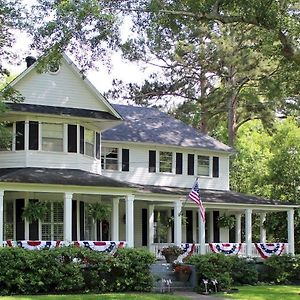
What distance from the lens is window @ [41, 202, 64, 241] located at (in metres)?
28.0

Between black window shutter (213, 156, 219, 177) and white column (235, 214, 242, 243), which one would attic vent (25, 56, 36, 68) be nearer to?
black window shutter (213, 156, 219, 177)

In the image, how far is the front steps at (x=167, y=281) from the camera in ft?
78.1

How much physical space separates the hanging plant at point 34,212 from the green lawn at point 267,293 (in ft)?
27.3

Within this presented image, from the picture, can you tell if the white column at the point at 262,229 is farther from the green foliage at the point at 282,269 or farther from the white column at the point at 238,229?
the green foliage at the point at 282,269

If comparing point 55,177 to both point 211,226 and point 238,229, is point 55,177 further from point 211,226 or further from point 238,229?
point 238,229

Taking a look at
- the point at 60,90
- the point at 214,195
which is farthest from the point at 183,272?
the point at 60,90

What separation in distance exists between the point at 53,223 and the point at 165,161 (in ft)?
28.6

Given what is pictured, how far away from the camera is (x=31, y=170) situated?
27.4 metres

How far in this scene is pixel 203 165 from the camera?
1421 inches

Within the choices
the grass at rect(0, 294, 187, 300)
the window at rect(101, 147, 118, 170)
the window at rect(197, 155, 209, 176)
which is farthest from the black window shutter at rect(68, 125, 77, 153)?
the window at rect(197, 155, 209, 176)

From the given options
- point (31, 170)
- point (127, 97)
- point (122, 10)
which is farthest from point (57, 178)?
point (127, 97)

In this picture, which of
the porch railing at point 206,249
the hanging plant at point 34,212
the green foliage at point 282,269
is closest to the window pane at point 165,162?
the porch railing at point 206,249

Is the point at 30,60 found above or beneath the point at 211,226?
above

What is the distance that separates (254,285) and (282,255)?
2.66 m
